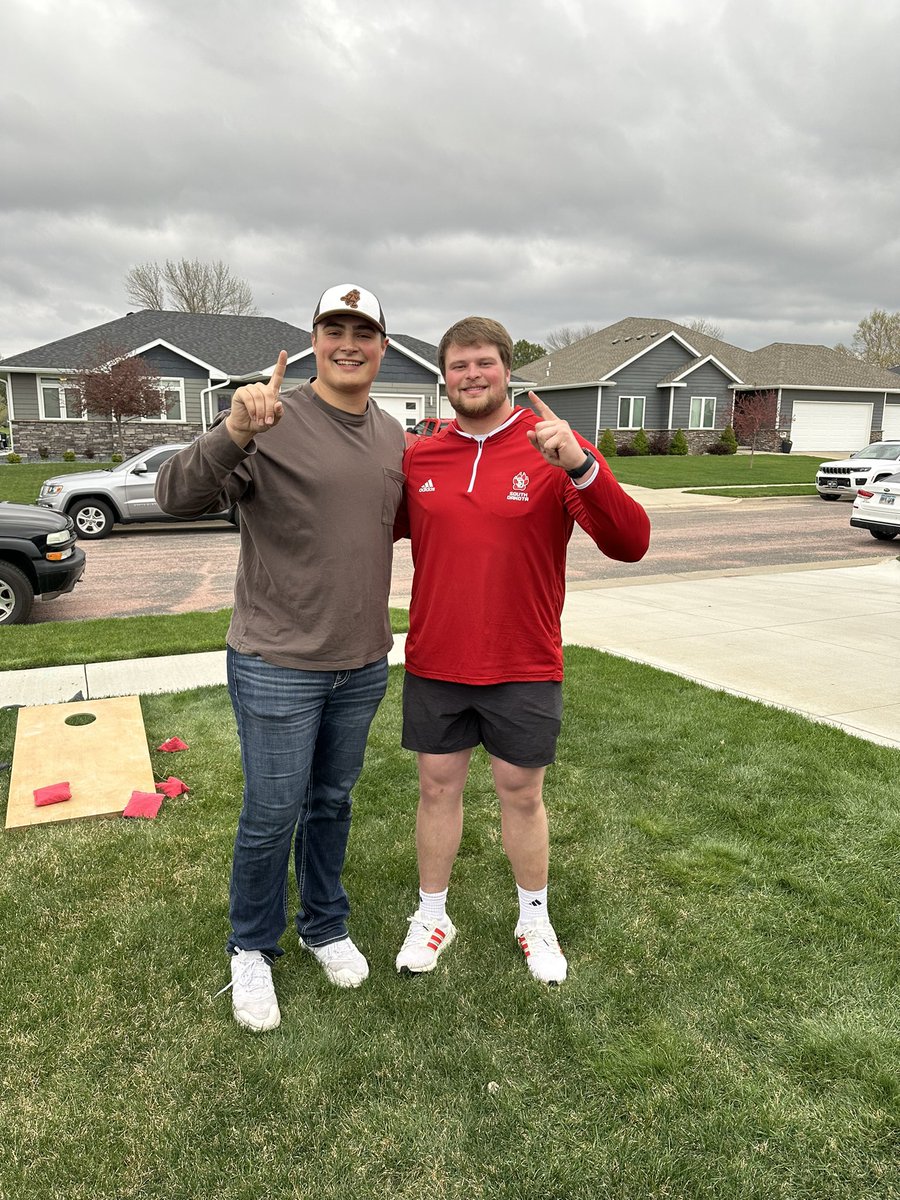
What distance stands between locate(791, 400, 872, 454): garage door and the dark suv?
40.0 m

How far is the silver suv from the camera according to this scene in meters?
14.3

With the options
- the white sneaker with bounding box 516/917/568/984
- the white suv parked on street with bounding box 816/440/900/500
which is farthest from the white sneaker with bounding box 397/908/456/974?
the white suv parked on street with bounding box 816/440/900/500

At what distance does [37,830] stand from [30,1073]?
1589mm

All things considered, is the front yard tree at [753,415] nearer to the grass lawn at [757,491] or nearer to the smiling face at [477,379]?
the grass lawn at [757,491]

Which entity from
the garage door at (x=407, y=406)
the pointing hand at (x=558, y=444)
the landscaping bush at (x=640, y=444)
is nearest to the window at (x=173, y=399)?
the garage door at (x=407, y=406)

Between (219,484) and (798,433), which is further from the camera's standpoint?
(798,433)

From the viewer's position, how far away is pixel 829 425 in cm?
4184

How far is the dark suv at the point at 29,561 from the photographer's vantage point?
748 cm

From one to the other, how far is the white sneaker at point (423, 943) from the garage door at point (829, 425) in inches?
1689

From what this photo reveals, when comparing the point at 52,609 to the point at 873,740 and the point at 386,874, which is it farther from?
the point at 873,740

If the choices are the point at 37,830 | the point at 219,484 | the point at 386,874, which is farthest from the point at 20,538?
the point at 219,484

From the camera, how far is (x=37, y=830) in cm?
369

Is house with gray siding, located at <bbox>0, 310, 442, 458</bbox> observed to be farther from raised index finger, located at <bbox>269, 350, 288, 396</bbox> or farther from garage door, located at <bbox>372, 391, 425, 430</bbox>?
raised index finger, located at <bbox>269, 350, 288, 396</bbox>

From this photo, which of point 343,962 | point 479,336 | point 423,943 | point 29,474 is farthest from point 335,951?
point 29,474
